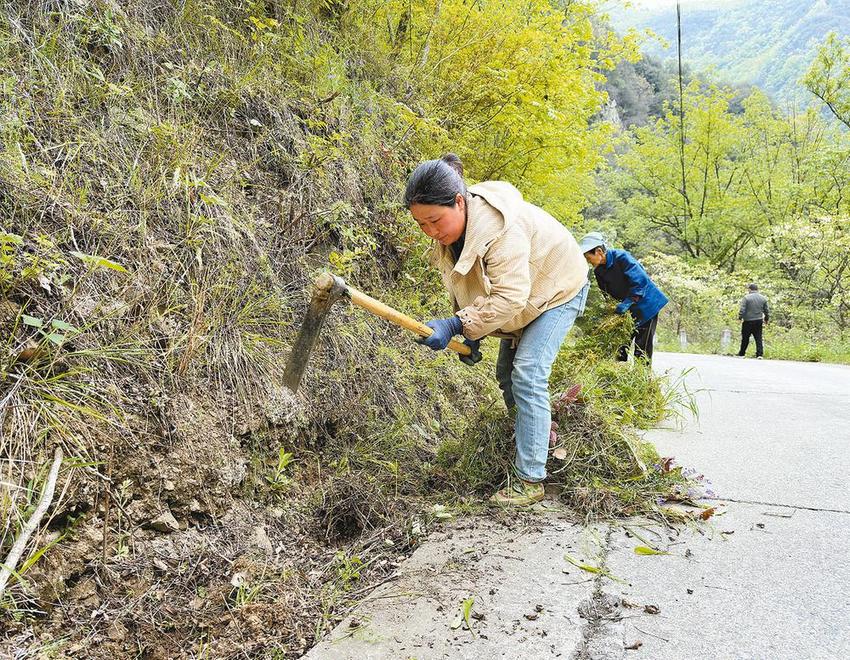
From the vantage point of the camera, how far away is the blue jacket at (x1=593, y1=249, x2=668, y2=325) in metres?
5.24

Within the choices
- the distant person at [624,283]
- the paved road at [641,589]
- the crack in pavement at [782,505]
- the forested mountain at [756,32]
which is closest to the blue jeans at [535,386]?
the paved road at [641,589]

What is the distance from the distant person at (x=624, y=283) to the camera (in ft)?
16.8

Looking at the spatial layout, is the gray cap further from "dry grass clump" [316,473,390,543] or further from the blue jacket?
"dry grass clump" [316,473,390,543]

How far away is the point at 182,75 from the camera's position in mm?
3475

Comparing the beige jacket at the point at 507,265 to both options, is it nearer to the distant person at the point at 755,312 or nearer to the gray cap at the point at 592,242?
the gray cap at the point at 592,242

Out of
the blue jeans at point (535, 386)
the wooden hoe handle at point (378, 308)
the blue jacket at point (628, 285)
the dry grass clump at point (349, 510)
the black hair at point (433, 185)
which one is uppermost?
the black hair at point (433, 185)

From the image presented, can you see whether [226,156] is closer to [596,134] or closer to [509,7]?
[509,7]

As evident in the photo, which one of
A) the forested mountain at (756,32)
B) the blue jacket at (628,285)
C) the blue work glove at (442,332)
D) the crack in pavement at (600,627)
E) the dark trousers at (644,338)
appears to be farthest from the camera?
the forested mountain at (756,32)

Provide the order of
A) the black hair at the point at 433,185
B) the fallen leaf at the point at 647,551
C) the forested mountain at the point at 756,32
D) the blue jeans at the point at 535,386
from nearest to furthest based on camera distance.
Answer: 1. the fallen leaf at the point at 647,551
2. the black hair at the point at 433,185
3. the blue jeans at the point at 535,386
4. the forested mountain at the point at 756,32

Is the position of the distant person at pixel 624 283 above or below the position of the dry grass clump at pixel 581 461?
above

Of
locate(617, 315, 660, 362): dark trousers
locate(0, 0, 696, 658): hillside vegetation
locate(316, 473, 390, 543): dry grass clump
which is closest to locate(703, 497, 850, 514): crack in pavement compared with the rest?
locate(0, 0, 696, 658): hillside vegetation

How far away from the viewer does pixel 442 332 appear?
9.21ft

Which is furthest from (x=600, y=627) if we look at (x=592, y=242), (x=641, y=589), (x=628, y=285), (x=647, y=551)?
(x=628, y=285)

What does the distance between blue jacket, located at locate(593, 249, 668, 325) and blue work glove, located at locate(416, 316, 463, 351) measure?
9.29 ft
